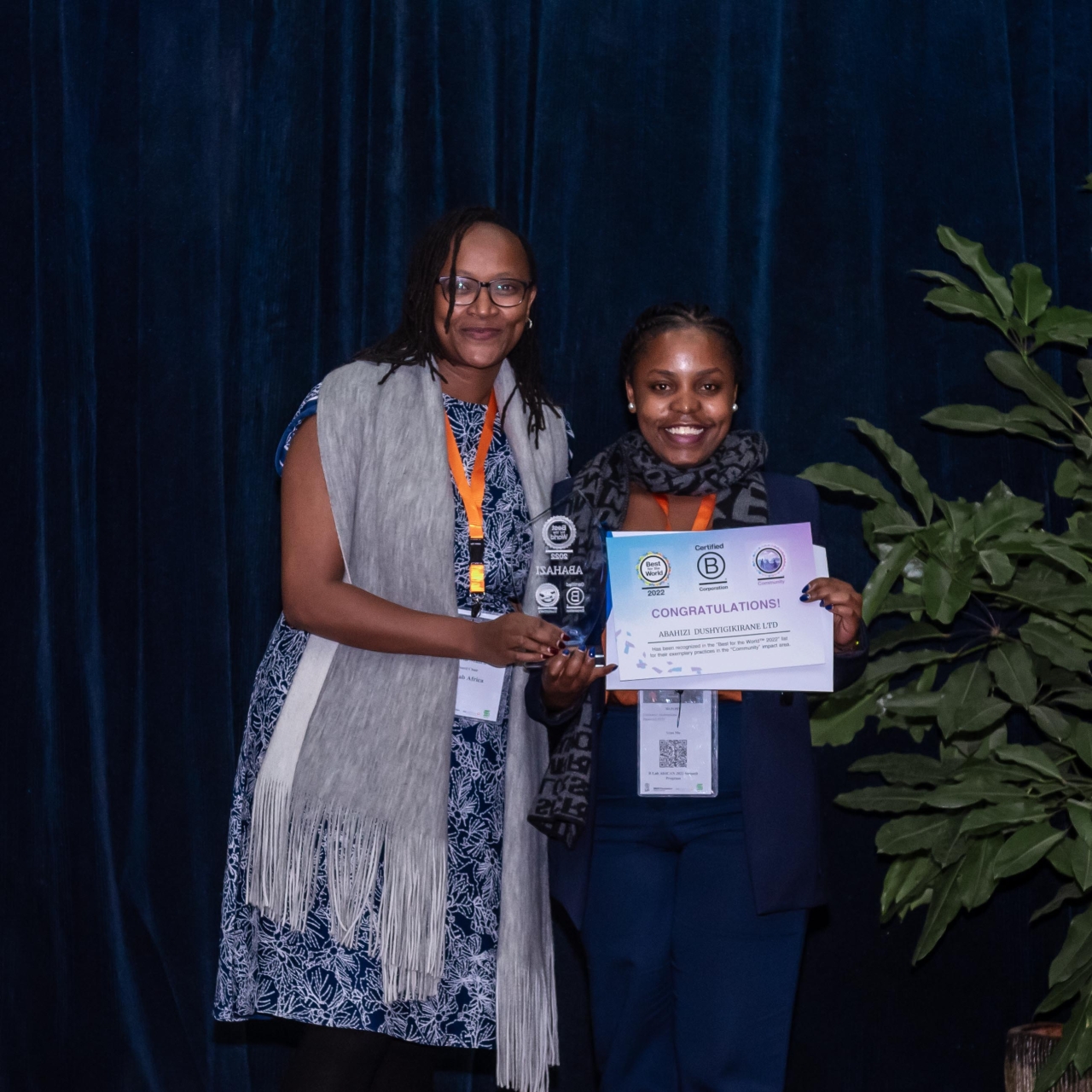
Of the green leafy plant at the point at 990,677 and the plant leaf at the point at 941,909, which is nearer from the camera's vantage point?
the green leafy plant at the point at 990,677

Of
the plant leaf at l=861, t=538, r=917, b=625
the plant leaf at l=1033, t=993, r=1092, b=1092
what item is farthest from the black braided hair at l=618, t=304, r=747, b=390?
the plant leaf at l=1033, t=993, r=1092, b=1092

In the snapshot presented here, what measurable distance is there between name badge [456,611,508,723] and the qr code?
29 centimetres

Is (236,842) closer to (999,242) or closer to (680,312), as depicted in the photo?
(680,312)

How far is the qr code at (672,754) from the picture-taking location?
1802 millimetres

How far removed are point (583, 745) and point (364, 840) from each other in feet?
1.15

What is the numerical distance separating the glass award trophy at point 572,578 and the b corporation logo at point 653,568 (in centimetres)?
6

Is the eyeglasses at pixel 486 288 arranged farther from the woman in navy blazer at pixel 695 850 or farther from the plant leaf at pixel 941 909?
the plant leaf at pixel 941 909

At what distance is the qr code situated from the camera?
1802mm

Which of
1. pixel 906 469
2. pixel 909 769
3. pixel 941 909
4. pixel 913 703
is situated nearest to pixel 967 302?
pixel 906 469

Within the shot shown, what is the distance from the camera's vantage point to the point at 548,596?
70.8 inches

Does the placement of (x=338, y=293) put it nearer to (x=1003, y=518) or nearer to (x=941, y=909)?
(x=1003, y=518)

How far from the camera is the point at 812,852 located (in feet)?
5.97

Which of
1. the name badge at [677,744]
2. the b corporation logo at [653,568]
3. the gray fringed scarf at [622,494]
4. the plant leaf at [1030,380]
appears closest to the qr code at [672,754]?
the name badge at [677,744]

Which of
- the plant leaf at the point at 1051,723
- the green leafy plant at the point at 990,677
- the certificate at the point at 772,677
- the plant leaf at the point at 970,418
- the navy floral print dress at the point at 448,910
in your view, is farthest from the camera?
the plant leaf at the point at 970,418
